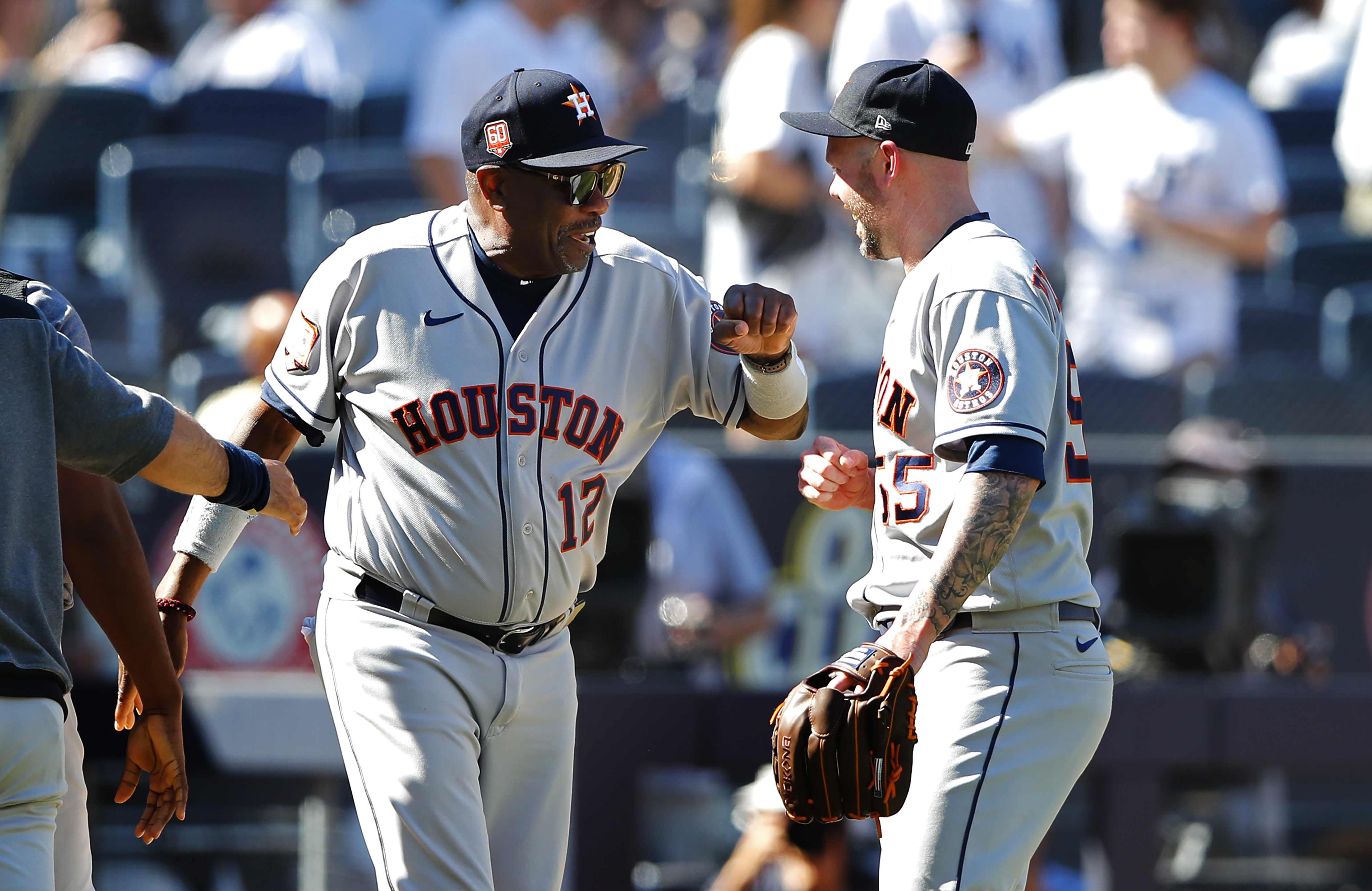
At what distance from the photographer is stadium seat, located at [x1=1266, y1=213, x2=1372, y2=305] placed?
7703 millimetres

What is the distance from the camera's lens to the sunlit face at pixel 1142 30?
617 cm

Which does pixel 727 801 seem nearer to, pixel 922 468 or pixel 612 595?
pixel 612 595

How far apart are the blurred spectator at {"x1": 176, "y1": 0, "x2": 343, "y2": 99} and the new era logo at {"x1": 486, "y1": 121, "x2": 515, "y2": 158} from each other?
4764mm

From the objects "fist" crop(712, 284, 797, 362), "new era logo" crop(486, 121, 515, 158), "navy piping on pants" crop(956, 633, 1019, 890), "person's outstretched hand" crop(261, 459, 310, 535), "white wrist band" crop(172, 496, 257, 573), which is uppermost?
"new era logo" crop(486, 121, 515, 158)

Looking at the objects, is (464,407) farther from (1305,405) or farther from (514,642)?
(1305,405)

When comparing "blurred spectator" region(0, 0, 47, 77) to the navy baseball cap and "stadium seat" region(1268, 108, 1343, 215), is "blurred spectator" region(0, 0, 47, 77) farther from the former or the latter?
"stadium seat" region(1268, 108, 1343, 215)

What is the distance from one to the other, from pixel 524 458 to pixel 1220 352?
13.4ft

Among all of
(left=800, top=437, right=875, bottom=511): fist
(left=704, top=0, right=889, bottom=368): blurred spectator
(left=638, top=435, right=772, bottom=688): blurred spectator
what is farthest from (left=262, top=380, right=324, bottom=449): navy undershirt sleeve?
(left=704, top=0, right=889, bottom=368): blurred spectator

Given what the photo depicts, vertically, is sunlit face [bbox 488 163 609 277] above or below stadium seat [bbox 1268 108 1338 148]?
below

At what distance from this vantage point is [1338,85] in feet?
27.8

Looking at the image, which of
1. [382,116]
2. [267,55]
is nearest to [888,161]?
[267,55]

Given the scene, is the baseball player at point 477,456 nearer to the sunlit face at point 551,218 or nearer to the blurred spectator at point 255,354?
the sunlit face at point 551,218

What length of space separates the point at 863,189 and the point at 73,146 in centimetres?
524

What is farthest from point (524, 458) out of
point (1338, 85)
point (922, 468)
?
point (1338, 85)
